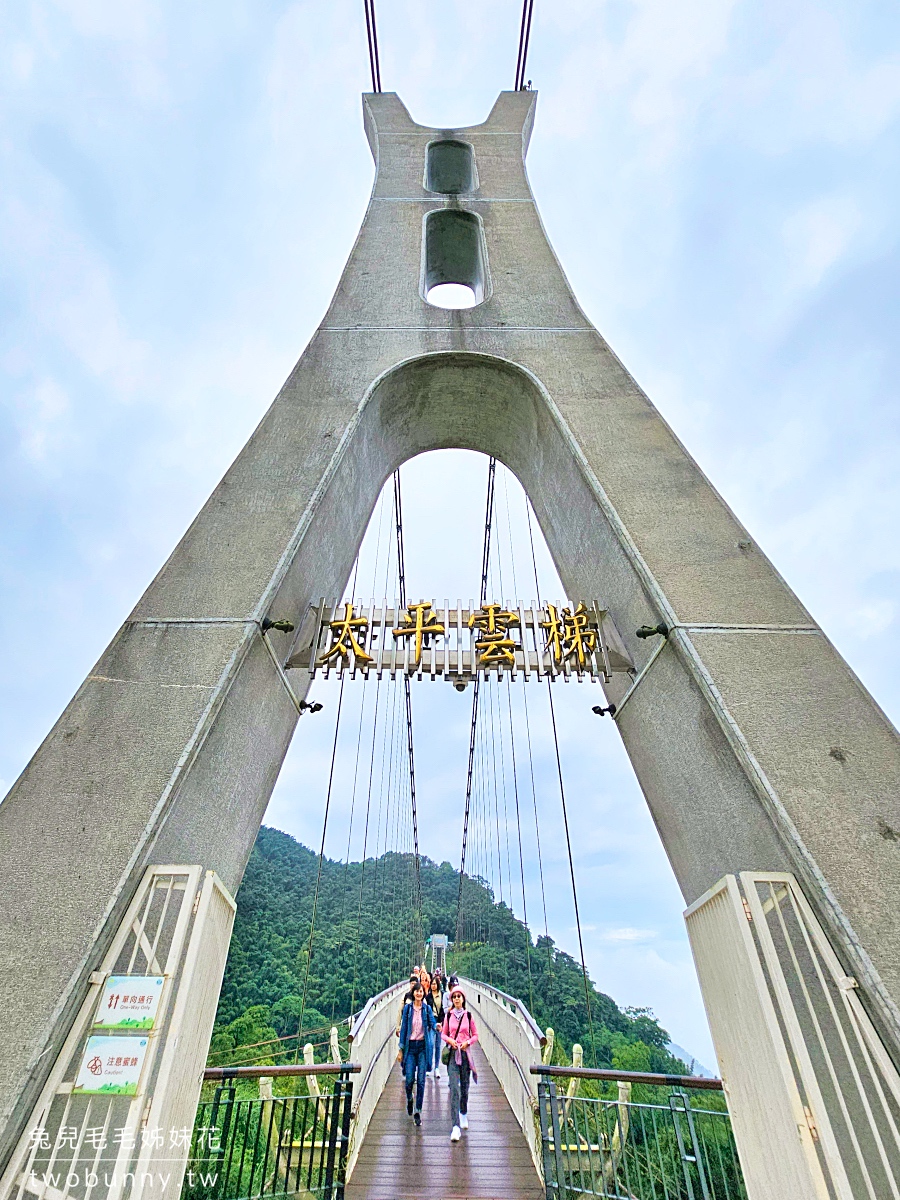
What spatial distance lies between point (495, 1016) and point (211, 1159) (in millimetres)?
6391

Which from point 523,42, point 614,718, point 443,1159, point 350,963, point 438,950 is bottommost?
point 443,1159

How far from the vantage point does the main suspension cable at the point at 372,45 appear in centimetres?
1110

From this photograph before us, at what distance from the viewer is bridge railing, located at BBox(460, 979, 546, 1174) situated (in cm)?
477

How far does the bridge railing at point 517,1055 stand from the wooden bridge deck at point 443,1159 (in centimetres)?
13

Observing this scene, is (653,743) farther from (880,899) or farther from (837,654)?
(880,899)

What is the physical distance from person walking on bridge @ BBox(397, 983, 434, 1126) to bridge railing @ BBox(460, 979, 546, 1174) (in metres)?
0.89

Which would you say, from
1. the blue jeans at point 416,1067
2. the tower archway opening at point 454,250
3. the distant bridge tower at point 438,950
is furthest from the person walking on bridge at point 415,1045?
the distant bridge tower at point 438,950

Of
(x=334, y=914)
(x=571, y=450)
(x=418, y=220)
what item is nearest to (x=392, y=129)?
(x=418, y=220)

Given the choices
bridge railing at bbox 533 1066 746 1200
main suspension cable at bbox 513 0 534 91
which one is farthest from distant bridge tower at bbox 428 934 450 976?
main suspension cable at bbox 513 0 534 91

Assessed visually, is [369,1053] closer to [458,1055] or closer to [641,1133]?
[458,1055]

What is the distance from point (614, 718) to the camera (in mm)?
4758

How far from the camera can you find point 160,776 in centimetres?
321

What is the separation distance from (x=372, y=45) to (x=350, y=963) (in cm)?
2968

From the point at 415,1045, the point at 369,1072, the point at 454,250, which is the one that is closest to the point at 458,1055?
the point at 415,1045
